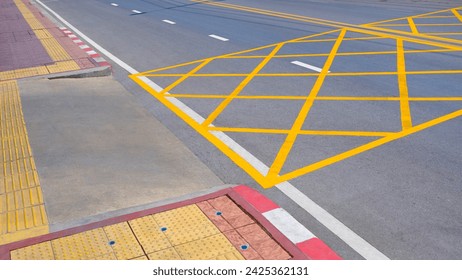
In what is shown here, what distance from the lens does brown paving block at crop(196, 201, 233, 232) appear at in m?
5.19

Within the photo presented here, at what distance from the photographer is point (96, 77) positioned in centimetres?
1165

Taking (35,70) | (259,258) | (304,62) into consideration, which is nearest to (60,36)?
(35,70)

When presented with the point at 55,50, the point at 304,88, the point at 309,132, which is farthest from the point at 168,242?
the point at 55,50

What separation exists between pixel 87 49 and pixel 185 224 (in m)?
10.3

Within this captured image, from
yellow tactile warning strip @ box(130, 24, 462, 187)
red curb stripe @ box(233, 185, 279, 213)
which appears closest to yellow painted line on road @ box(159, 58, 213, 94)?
yellow tactile warning strip @ box(130, 24, 462, 187)

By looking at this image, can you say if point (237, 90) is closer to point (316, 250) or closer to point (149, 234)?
point (149, 234)

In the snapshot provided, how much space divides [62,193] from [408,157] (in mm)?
4446

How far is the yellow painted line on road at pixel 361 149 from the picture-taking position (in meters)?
6.43

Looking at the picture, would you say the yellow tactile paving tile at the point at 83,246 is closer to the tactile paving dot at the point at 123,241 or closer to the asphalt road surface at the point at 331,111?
the tactile paving dot at the point at 123,241

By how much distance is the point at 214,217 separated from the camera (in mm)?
5383

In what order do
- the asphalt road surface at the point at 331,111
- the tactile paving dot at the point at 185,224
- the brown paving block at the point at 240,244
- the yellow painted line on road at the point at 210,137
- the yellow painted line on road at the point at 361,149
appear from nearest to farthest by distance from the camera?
the brown paving block at the point at 240,244
the tactile paving dot at the point at 185,224
the asphalt road surface at the point at 331,111
the yellow painted line on road at the point at 361,149
the yellow painted line on road at the point at 210,137

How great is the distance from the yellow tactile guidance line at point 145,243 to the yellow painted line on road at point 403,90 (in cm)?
406

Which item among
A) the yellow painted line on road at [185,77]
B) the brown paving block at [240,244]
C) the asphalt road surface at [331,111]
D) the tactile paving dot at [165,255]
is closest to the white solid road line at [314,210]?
the asphalt road surface at [331,111]

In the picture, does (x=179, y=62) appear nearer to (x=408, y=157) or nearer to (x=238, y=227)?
(x=408, y=157)
